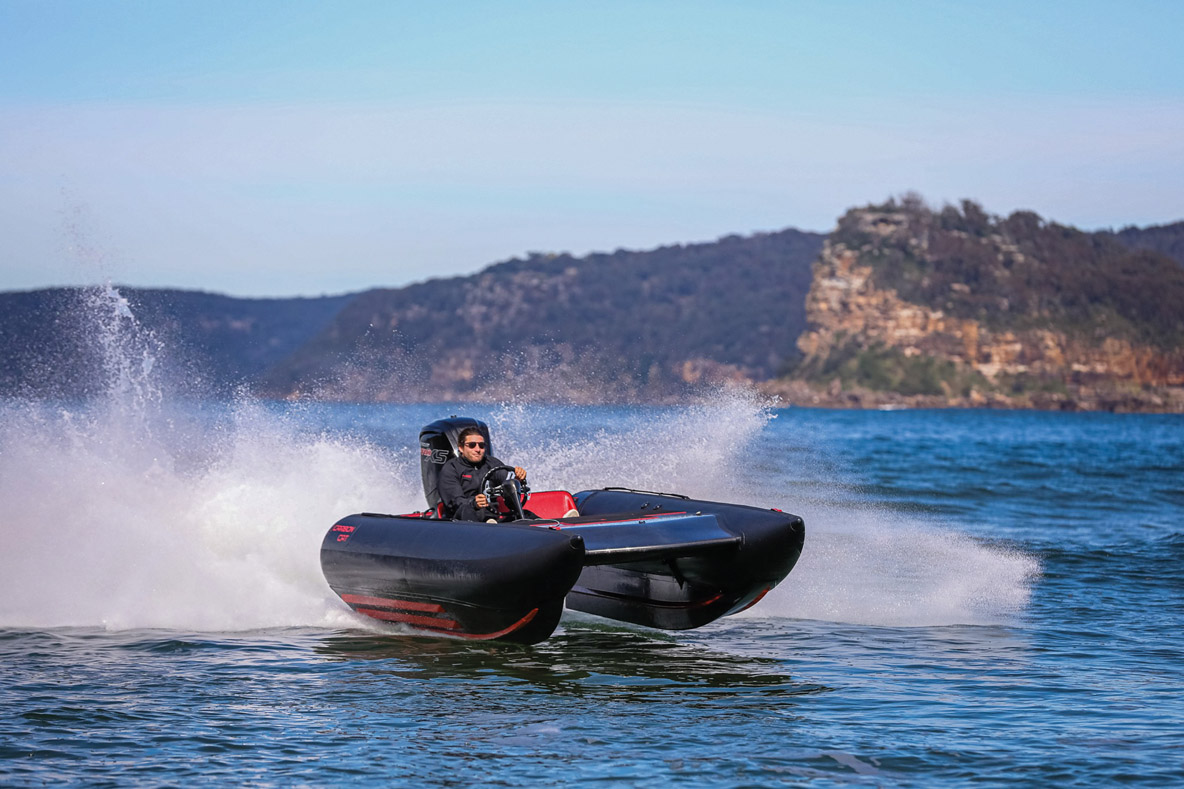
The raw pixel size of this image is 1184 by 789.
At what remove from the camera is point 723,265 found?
18062 cm

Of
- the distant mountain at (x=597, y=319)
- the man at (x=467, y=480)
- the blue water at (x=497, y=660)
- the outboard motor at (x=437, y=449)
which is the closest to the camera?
A: the blue water at (x=497, y=660)

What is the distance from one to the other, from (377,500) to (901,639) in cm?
615

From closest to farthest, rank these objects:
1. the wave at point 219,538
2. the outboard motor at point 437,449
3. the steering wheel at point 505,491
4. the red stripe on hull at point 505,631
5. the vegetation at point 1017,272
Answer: the red stripe on hull at point 505,631 < the steering wheel at point 505,491 < the outboard motor at point 437,449 < the wave at point 219,538 < the vegetation at point 1017,272

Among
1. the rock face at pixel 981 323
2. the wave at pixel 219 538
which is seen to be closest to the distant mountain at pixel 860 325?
the rock face at pixel 981 323

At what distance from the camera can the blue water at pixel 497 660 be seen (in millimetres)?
7043

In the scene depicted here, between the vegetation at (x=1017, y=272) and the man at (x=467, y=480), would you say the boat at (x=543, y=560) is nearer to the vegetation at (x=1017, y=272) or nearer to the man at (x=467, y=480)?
the man at (x=467, y=480)

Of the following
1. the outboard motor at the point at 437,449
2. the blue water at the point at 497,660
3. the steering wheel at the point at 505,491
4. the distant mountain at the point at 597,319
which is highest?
the distant mountain at the point at 597,319

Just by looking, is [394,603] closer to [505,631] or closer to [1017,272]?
[505,631]

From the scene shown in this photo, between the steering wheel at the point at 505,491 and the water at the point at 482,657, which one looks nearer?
the water at the point at 482,657

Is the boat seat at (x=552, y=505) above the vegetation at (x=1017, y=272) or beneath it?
beneath

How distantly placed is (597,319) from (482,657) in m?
148

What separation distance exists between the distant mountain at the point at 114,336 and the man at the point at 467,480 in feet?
20.5

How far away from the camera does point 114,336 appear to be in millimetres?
15492

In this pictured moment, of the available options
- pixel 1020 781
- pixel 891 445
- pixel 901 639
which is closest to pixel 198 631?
pixel 901 639
